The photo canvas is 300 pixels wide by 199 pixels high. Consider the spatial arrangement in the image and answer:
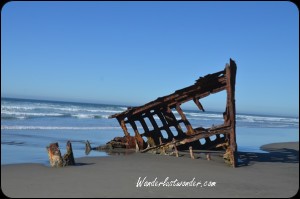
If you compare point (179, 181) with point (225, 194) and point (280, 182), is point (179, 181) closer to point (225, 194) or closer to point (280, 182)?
point (225, 194)

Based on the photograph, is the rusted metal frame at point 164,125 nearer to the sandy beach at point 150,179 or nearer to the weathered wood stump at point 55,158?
the sandy beach at point 150,179

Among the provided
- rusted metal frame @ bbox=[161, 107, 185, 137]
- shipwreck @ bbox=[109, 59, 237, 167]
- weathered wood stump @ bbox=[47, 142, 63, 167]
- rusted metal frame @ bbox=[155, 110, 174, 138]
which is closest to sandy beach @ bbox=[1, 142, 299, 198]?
weathered wood stump @ bbox=[47, 142, 63, 167]

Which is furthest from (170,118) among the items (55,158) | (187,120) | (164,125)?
(55,158)

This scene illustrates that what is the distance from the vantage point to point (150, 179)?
7.53 metres

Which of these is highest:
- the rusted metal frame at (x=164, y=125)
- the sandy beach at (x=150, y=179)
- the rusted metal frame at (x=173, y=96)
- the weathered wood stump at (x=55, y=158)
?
the rusted metal frame at (x=173, y=96)

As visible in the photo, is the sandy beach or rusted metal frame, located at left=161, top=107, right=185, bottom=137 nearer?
the sandy beach

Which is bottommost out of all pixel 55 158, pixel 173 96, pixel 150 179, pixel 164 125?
pixel 150 179

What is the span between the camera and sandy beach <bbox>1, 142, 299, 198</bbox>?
250 inches

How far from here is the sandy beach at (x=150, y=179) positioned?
636 cm

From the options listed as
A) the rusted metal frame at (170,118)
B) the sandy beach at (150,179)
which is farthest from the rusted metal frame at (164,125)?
the sandy beach at (150,179)

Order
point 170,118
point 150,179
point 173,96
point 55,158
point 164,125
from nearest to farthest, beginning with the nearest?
point 150,179
point 55,158
point 173,96
point 170,118
point 164,125

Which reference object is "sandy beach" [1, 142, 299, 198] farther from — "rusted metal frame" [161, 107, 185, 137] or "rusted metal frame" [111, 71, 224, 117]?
"rusted metal frame" [111, 71, 224, 117]

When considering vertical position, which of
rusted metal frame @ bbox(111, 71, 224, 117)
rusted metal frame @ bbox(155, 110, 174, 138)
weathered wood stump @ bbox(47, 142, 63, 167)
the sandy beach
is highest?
rusted metal frame @ bbox(111, 71, 224, 117)

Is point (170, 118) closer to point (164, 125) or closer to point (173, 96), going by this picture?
point (164, 125)
